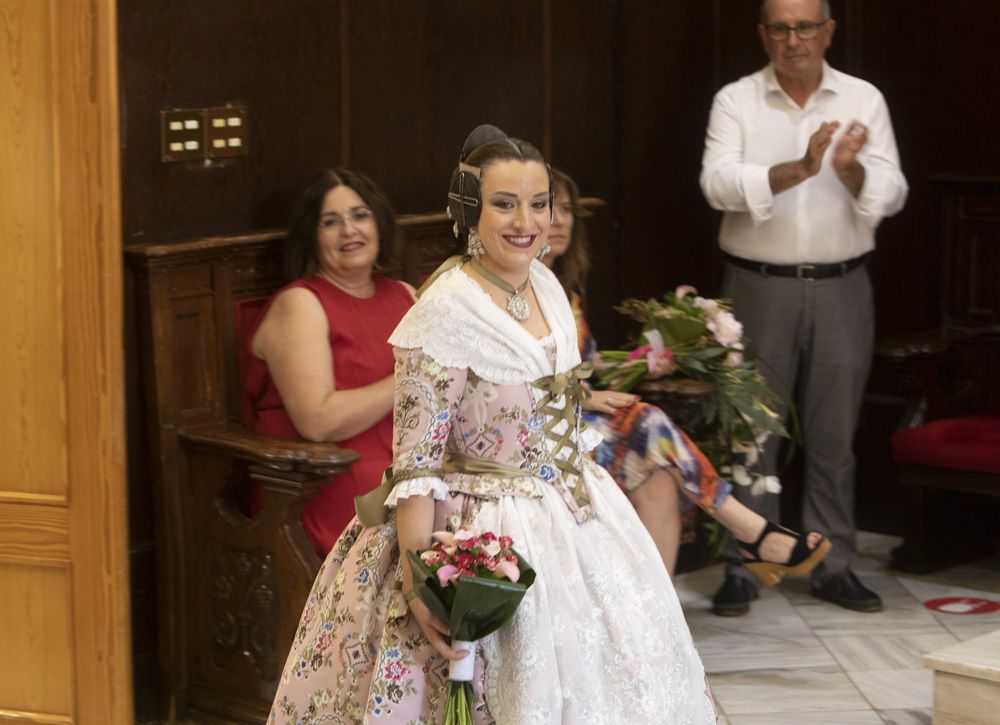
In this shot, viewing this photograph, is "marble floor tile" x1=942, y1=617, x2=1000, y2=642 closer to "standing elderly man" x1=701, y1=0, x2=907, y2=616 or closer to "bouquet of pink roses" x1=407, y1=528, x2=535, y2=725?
"standing elderly man" x1=701, y1=0, x2=907, y2=616

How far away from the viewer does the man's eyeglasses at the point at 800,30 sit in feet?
16.7

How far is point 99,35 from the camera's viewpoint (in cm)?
378

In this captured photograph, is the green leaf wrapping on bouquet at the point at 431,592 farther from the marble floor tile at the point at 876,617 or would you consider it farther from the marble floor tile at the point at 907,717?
the marble floor tile at the point at 876,617

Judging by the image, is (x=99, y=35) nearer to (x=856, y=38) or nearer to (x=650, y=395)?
(x=650, y=395)

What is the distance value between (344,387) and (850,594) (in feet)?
6.03

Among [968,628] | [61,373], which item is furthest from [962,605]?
[61,373]

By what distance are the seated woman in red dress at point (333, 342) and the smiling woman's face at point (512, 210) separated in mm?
1280

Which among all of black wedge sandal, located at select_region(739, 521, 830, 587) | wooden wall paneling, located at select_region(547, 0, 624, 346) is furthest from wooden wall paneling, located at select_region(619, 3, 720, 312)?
black wedge sandal, located at select_region(739, 521, 830, 587)

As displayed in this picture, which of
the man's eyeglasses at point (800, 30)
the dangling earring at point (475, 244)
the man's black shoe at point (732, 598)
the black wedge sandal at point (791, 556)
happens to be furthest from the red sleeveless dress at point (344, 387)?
the man's eyeglasses at point (800, 30)

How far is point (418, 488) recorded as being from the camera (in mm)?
2893

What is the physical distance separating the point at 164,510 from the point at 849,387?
2.10 metres

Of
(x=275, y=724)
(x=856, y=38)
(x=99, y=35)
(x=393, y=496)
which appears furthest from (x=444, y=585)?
(x=856, y=38)

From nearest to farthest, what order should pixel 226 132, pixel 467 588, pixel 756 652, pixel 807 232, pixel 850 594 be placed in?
pixel 467 588, pixel 226 132, pixel 756 652, pixel 807 232, pixel 850 594

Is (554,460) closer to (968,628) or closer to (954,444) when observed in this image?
(968,628)
